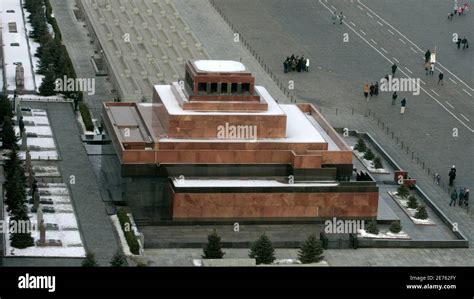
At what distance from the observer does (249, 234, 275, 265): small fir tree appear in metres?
58.2

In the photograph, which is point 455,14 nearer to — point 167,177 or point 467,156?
point 467,156

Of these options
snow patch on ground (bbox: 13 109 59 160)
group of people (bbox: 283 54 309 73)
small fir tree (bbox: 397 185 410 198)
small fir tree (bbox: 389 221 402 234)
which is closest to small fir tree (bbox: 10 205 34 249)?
snow patch on ground (bbox: 13 109 59 160)

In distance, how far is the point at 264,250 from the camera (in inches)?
2292

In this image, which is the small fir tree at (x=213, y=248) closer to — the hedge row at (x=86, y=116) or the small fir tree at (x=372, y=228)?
the small fir tree at (x=372, y=228)

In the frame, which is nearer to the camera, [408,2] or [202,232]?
[202,232]

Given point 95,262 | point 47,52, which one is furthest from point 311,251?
point 47,52

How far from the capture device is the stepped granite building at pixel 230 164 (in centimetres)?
6462

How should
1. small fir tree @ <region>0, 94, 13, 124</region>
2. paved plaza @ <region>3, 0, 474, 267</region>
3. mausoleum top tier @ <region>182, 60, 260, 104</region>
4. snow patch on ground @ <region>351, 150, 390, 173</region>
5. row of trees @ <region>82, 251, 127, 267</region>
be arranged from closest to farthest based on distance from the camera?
row of trees @ <region>82, 251, 127, 267</region>
paved plaza @ <region>3, 0, 474, 267</region>
mausoleum top tier @ <region>182, 60, 260, 104</region>
snow patch on ground @ <region>351, 150, 390, 173</region>
small fir tree @ <region>0, 94, 13, 124</region>

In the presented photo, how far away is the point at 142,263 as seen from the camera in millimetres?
58312

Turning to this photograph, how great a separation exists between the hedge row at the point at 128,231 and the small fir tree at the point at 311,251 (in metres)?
7.56

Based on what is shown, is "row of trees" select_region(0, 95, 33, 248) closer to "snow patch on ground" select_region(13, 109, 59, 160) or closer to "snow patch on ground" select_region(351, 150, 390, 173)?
"snow patch on ground" select_region(13, 109, 59, 160)

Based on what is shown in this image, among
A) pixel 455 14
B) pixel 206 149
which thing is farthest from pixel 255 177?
pixel 455 14
